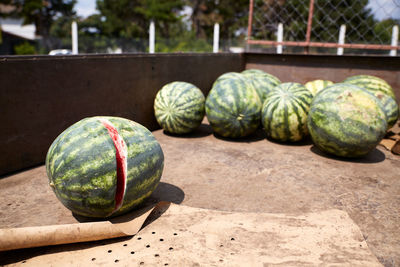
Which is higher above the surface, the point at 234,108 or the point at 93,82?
the point at 93,82

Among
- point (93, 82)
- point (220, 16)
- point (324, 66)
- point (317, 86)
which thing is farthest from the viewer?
point (220, 16)

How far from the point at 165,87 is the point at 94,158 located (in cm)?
287

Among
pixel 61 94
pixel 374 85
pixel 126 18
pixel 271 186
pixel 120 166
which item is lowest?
pixel 271 186

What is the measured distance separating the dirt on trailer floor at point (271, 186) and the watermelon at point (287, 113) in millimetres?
215

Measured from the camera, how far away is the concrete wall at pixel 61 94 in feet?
11.4

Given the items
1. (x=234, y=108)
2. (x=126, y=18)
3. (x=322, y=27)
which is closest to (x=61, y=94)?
(x=234, y=108)

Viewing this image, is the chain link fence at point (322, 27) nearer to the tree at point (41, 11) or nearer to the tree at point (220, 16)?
the tree at point (220, 16)

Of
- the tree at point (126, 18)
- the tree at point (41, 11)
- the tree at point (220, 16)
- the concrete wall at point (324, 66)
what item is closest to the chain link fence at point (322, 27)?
the concrete wall at point (324, 66)

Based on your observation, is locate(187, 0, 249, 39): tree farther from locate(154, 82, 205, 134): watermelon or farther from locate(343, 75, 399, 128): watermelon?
locate(154, 82, 205, 134): watermelon

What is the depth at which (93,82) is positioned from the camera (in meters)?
4.29

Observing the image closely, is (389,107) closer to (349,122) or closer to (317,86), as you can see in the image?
(317,86)

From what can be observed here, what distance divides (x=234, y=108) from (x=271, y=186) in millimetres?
1650

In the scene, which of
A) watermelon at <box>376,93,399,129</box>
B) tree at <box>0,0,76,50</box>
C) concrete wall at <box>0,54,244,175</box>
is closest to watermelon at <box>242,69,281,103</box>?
concrete wall at <box>0,54,244,175</box>

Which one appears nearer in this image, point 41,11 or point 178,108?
point 178,108
